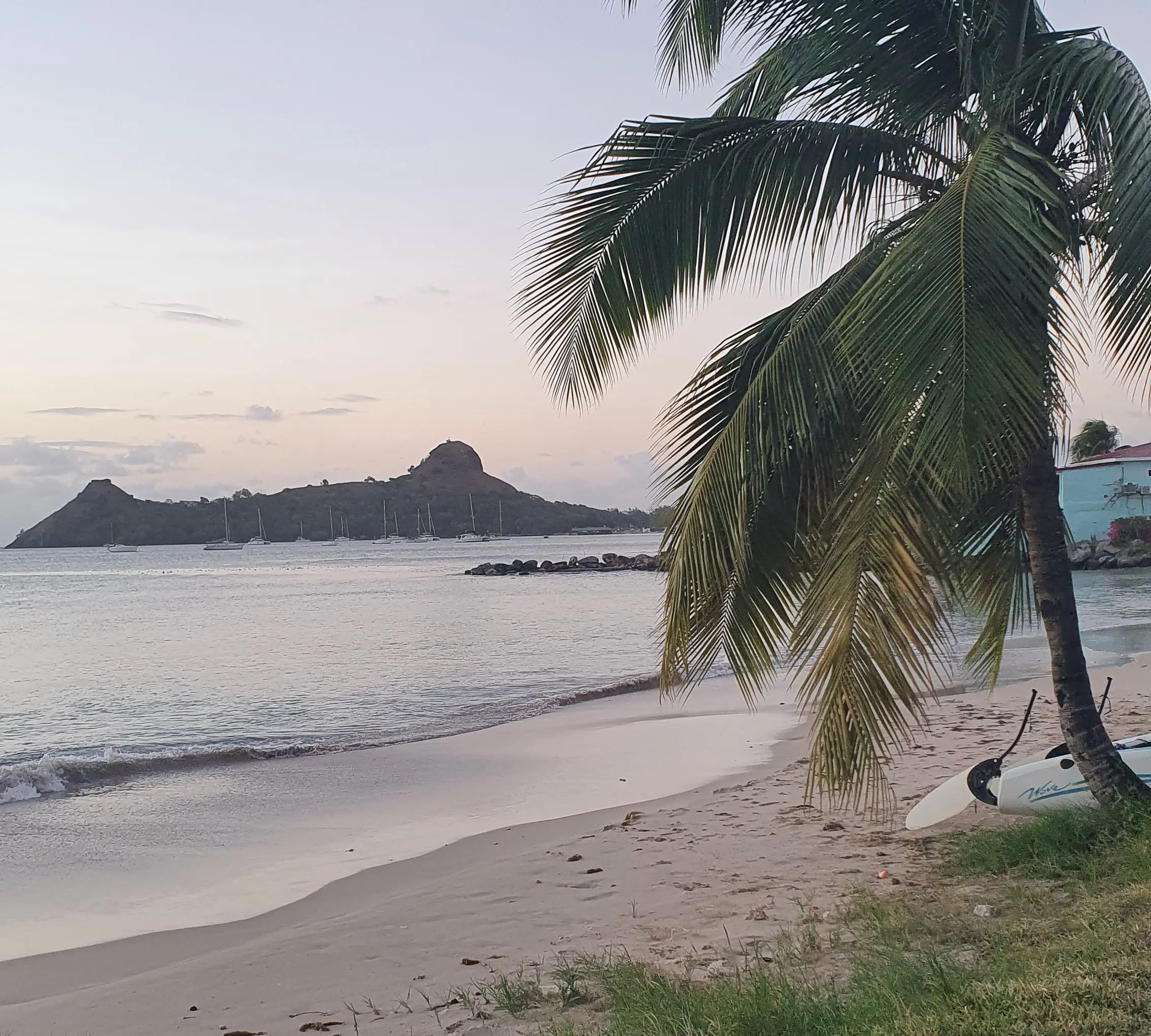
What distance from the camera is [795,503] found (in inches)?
237

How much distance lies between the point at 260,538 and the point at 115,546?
2411 centimetres

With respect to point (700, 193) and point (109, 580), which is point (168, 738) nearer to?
point (700, 193)

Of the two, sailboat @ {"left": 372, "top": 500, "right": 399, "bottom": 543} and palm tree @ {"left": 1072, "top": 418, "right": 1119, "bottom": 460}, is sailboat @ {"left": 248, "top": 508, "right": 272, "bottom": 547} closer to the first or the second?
sailboat @ {"left": 372, "top": 500, "right": 399, "bottom": 543}

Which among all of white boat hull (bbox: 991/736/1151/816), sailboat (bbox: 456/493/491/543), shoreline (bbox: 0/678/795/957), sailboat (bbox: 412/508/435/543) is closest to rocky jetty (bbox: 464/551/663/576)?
shoreline (bbox: 0/678/795/957)

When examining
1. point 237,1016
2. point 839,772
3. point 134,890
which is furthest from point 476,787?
point 839,772

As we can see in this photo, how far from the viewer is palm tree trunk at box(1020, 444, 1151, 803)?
582 centimetres

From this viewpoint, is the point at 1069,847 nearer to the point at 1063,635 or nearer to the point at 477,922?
the point at 1063,635

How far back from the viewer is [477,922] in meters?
6.55

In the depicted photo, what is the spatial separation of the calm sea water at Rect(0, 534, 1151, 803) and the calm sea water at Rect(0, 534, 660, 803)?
7cm

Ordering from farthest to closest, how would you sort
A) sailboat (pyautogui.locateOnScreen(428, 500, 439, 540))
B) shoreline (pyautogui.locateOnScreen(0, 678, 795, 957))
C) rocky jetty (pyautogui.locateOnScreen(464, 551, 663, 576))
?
1. sailboat (pyautogui.locateOnScreen(428, 500, 439, 540))
2. rocky jetty (pyautogui.locateOnScreen(464, 551, 663, 576))
3. shoreline (pyautogui.locateOnScreen(0, 678, 795, 957))

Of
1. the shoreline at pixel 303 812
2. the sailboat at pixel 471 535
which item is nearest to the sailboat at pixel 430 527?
the sailboat at pixel 471 535

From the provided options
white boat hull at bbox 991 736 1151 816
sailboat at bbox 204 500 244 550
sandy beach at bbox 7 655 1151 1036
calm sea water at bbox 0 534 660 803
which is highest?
sailboat at bbox 204 500 244 550

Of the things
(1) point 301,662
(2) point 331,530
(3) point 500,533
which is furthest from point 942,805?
(3) point 500,533

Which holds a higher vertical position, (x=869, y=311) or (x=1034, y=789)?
(x=869, y=311)
